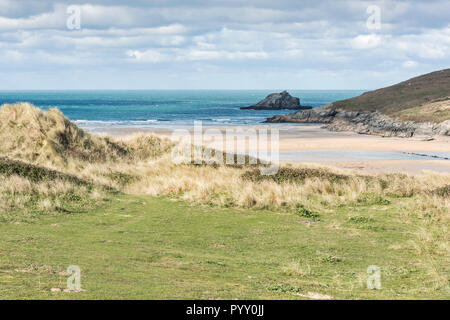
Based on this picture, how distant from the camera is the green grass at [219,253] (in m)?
9.50

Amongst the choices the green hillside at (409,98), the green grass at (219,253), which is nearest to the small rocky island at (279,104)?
the green hillside at (409,98)

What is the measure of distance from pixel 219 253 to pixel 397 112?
90006 millimetres

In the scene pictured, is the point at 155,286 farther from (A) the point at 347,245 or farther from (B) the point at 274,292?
(A) the point at 347,245

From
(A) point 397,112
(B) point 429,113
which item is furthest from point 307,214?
(A) point 397,112

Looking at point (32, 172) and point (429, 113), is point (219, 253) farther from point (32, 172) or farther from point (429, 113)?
point (429, 113)

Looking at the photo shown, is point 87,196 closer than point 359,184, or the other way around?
point 87,196

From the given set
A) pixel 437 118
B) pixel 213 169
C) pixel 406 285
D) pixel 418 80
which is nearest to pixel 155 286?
pixel 406 285

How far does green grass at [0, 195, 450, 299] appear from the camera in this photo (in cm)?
950

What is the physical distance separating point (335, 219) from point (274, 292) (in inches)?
371

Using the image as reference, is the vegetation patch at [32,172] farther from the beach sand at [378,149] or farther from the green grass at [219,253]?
the beach sand at [378,149]

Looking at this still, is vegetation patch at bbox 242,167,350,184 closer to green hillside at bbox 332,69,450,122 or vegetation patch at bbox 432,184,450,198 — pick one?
vegetation patch at bbox 432,184,450,198

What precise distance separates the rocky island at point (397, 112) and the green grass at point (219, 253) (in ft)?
198

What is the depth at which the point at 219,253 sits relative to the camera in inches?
540

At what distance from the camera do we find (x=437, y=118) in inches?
3250
